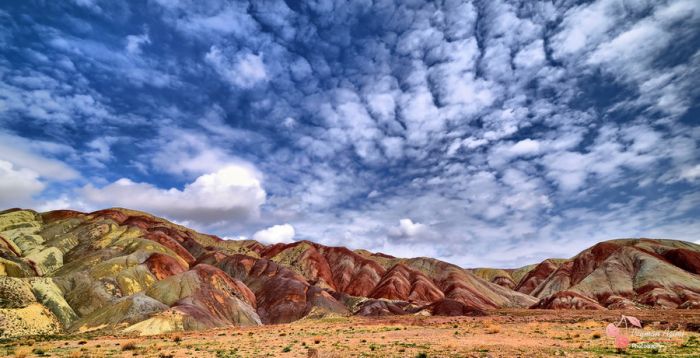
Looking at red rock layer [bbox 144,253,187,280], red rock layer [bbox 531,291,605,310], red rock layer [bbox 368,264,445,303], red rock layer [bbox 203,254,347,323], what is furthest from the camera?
red rock layer [bbox 368,264,445,303]

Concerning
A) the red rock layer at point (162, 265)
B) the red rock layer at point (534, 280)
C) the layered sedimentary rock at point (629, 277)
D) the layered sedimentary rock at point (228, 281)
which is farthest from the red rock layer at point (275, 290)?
the red rock layer at point (534, 280)

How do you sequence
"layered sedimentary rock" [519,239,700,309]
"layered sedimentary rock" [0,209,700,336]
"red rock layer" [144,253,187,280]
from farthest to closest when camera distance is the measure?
"layered sedimentary rock" [519,239,700,309], "red rock layer" [144,253,187,280], "layered sedimentary rock" [0,209,700,336]

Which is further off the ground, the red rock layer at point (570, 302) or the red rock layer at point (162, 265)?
the red rock layer at point (162, 265)

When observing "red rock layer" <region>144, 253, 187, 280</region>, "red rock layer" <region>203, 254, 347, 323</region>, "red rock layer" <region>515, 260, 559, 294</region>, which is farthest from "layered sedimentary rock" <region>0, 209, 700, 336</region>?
"red rock layer" <region>515, 260, 559, 294</region>

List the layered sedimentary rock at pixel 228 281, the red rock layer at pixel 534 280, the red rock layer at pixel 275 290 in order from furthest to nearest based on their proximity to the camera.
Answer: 1. the red rock layer at pixel 534 280
2. the red rock layer at pixel 275 290
3. the layered sedimentary rock at pixel 228 281

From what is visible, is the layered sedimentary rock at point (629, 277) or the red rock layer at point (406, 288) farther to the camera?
the red rock layer at point (406, 288)

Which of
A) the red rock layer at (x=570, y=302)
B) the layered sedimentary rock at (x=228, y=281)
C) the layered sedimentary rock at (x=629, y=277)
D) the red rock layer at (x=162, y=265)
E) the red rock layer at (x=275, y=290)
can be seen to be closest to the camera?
the layered sedimentary rock at (x=228, y=281)

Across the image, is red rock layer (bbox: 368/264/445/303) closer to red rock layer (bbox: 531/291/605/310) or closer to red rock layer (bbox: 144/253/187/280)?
red rock layer (bbox: 531/291/605/310)

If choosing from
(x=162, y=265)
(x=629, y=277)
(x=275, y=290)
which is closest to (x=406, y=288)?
(x=275, y=290)

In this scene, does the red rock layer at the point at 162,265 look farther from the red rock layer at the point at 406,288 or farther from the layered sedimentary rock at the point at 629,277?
the layered sedimentary rock at the point at 629,277

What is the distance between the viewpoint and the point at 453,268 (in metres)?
169

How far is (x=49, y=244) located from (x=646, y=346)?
137634 millimetres

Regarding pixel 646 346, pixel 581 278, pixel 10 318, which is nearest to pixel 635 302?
pixel 581 278

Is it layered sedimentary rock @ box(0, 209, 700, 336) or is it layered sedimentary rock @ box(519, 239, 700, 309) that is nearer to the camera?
layered sedimentary rock @ box(0, 209, 700, 336)
